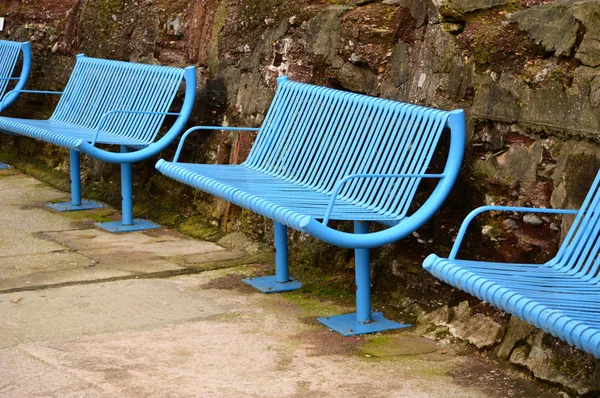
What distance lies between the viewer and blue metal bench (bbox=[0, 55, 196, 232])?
21.2 ft

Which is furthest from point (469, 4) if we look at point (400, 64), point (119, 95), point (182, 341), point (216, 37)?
point (119, 95)

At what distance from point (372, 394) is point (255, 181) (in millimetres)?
1698

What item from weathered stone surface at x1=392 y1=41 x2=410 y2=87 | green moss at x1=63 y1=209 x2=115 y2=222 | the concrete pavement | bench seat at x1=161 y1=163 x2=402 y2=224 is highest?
weathered stone surface at x1=392 y1=41 x2=410 y2=87

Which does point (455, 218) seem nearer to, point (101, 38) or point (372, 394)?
point (372, 394)

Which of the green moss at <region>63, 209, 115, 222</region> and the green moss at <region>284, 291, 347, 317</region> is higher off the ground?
the green moss at <region>63, 209, 115, 222</region>

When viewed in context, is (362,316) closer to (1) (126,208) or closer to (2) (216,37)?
(1) (126,208)

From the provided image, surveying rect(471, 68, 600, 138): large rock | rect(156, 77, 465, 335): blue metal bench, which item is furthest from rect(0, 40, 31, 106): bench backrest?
rect(471, 68, 600, 138): large rock

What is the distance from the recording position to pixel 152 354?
168 inches

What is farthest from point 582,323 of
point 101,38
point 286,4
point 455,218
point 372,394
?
point 101,38

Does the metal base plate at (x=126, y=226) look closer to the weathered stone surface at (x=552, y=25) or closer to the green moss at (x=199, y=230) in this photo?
the green moss at (x=199, y=230)

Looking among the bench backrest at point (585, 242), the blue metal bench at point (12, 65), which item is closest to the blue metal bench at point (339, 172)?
the bench backrest at point (585, 242)

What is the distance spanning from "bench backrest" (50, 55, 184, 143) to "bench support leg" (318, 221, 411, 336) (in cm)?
235

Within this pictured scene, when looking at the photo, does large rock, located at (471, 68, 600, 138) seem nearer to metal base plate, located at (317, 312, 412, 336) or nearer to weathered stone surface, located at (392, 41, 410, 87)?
weathered stone surface, located at (392, 41, 410, 87)

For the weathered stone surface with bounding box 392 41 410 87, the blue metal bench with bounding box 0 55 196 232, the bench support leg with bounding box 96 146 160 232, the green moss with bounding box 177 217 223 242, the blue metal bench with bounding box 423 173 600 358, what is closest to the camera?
the blue metal bench with bounding box 423 173 600 358
